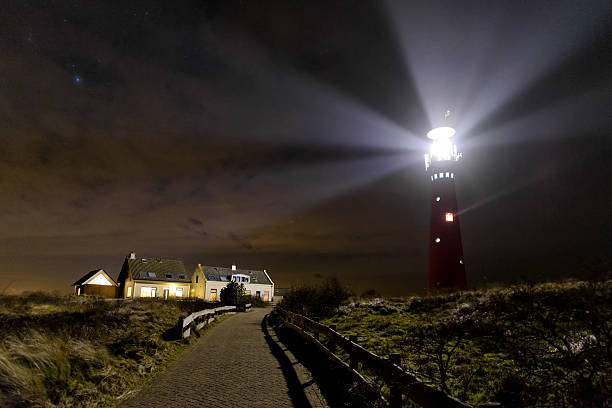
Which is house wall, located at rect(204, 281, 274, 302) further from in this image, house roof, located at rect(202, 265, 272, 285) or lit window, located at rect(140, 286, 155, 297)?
lit window, located at rect(140, 286, 155, 297)

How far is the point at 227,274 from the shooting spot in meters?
59.5

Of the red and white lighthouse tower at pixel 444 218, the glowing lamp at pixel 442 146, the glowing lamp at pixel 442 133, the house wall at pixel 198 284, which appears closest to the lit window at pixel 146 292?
the house wall at pixel 198 284

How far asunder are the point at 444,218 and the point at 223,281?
39.1 meters

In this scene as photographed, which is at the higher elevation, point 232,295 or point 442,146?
point 442,146

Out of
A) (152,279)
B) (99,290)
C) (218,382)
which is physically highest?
(152,279)

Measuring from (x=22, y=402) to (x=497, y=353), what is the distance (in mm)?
11164

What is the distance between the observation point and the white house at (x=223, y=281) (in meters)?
53.9

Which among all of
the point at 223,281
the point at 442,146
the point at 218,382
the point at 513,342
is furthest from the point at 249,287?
the point at 513,342

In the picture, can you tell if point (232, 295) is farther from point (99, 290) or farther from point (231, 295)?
point (99, 290)

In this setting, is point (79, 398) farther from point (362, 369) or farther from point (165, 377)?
point (362, 369)

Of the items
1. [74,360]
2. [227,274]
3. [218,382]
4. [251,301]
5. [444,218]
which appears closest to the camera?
[74,360]

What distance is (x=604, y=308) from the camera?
3814 mm

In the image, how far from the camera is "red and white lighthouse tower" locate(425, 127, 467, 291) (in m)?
27.0

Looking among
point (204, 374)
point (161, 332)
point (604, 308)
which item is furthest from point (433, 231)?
point (604, 308)
